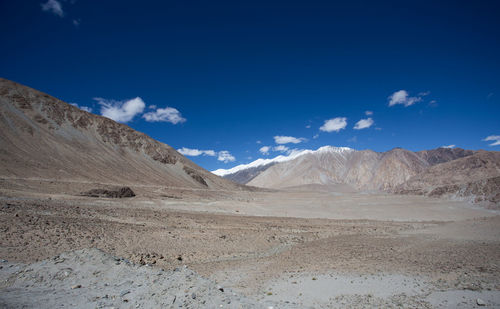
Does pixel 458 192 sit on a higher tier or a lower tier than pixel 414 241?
higher

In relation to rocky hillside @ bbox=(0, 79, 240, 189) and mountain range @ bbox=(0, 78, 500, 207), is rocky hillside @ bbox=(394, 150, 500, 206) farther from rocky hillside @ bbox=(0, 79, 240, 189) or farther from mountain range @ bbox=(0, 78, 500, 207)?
rocky hillside @ bbox=(0, 79, 240, 189)

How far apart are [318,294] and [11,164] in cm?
4676

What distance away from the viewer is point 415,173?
119750 millimetres

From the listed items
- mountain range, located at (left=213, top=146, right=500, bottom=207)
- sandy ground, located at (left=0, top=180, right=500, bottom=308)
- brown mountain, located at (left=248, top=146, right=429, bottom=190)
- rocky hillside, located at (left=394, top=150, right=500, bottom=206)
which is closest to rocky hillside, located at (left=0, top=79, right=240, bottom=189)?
sandy ground, located at (left=0, top=180, right=500, bottom=308)

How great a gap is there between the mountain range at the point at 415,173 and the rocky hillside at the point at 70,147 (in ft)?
193

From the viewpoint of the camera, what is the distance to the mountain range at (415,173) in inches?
1664

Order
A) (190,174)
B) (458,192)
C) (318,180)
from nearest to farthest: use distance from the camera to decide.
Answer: (458,192)
(190,174)
(318,180)

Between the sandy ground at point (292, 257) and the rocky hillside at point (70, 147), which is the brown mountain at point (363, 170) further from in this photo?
the sandy ground at point (292, 257)

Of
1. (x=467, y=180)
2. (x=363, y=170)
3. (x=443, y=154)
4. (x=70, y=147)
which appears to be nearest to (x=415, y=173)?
(x=443, y=154)

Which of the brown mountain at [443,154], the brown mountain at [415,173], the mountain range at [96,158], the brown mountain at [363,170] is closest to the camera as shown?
the mountain range at [96,158]

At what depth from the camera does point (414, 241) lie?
50.8 feet

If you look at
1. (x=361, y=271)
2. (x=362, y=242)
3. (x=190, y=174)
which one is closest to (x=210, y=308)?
(x=361, y=271)

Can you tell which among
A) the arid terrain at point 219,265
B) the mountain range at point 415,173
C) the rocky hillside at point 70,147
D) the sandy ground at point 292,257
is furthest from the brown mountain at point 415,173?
the rocky hillside at point 70,147

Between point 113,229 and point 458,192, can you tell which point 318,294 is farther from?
point 458,192
